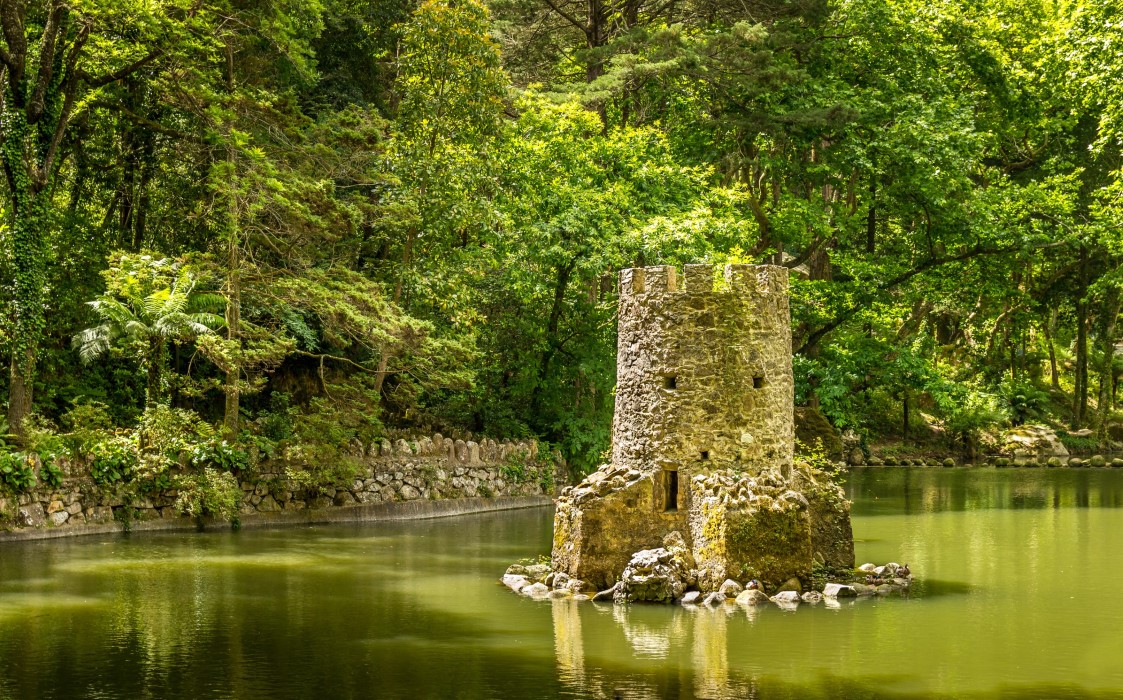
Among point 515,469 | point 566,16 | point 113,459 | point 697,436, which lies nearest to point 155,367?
point 113,459

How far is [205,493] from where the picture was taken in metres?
21.0

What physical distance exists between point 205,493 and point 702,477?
32.1 feet

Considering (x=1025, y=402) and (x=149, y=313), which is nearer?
(x=149, y=313)

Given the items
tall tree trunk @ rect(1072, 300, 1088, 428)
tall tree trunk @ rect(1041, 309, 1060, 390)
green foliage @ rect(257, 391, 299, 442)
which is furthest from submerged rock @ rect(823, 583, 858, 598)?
tall tree trunk @ rect(1041, 309, 1060, 390)

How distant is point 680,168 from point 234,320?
1150 centimetres

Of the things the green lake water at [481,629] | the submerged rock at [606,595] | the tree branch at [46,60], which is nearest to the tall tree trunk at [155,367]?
the green lake water at [481,629]

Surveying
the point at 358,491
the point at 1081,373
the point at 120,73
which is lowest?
the point at 358,491

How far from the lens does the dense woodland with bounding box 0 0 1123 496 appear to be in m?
21.6

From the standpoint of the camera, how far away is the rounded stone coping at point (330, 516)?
1962 centimetres

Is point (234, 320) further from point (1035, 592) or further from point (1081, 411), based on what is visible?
point (1081, 411)

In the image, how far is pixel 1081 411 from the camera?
43156mm

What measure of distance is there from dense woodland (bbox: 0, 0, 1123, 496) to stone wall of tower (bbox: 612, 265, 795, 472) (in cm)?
500

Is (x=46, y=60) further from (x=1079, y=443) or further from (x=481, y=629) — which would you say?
(x=1079, y=443)

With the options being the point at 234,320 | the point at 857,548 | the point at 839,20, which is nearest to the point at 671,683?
the point at 857,548
